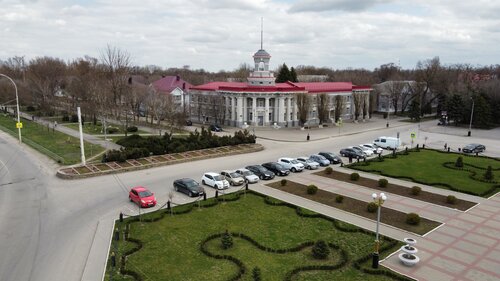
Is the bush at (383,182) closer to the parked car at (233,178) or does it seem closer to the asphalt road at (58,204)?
the parked car at (233,178)

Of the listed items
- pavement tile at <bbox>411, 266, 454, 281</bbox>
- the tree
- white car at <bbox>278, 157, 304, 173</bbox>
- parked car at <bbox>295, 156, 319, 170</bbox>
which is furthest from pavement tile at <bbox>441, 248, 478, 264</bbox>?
the tree

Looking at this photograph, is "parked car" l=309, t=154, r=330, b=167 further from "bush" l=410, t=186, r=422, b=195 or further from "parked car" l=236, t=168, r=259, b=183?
"bush" l=410, t=186, r=422, b=195

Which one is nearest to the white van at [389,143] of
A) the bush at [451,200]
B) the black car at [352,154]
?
the black car at [352,154]

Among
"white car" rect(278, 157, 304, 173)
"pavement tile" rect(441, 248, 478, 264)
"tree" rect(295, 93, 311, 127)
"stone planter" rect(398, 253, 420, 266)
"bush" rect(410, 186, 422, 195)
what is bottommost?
"pavement tile" rect(441, 248, 478, 264)

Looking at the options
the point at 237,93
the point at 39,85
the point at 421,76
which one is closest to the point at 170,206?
the point at 237,93

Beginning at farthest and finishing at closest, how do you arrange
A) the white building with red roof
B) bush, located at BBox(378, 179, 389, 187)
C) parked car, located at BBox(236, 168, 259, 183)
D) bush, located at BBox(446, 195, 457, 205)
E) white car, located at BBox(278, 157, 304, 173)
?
the white building with red roof
white car, located at BBox(278, 157, 304, 173)
parked car, located at BBox(236, 168, 259, 183)
bush, located at BBox(378, 179, 389, 187)
bush, located at BBox(446, 195, 457, 205)

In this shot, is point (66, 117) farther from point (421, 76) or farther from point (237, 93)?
point (421, 76)
